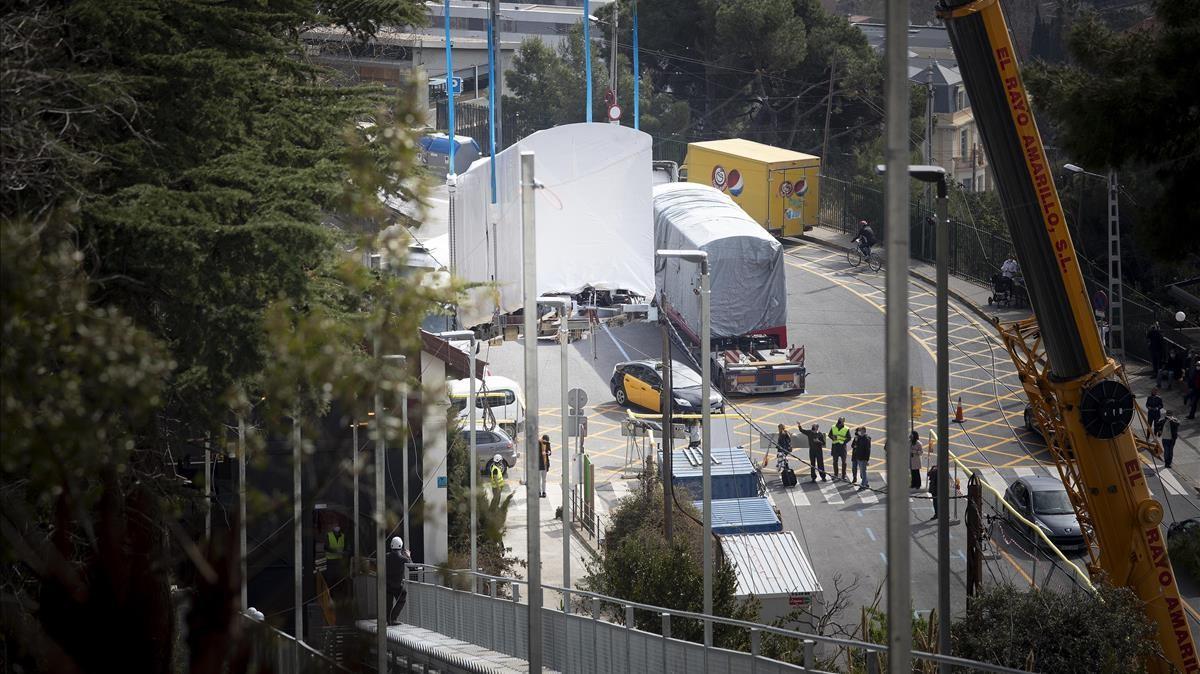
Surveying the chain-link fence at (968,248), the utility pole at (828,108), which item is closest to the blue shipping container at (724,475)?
the chain-link fence at (968,248)

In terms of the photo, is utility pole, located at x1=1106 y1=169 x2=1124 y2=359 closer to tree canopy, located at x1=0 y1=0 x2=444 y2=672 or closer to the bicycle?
the bicycle

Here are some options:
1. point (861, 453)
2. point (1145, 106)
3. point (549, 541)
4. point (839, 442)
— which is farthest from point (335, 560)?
point (1145, 106)

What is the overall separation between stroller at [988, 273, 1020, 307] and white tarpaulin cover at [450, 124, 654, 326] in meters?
13.7

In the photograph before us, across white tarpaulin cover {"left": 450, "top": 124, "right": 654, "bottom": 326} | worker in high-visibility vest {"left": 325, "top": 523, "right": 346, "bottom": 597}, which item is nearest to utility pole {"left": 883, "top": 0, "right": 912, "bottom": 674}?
worker in high-visibility vest {"left": 325, "top": 523, "right": 346, "bottom": 597}

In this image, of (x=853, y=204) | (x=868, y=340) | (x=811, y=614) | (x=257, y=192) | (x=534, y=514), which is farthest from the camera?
(x=853, y=204)

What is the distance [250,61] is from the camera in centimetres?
1326

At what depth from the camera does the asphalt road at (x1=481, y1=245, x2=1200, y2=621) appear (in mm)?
24594

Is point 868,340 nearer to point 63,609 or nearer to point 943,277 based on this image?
point 943,277

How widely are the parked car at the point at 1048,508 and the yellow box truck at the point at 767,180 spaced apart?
73.3 ft

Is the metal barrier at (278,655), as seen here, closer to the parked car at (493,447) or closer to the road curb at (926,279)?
the parked car at (493,447)

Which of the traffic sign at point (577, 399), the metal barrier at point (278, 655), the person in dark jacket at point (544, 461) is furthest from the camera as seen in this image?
the person in dark jacket at point (544, 461)

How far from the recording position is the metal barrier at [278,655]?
7079 millimetres

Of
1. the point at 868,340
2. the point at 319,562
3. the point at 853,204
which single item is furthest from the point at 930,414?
the point at 319,562

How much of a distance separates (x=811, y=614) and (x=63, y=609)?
13.7 meters
